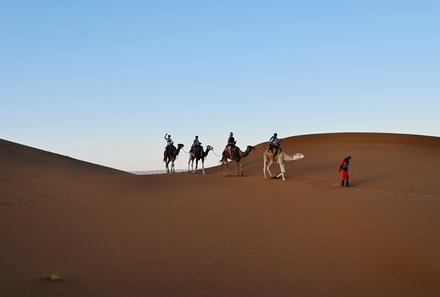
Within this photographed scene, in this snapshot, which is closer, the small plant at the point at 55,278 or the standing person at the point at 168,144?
the small plant at the point at 55,278

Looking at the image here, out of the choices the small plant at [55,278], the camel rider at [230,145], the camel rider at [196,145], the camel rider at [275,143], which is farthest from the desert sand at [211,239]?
the camel rider at [196,145]

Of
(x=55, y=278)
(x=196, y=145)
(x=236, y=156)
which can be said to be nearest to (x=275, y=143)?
(x=236, y=156)

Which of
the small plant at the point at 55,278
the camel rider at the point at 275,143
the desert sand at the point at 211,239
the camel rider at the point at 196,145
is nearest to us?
the small plant at the point at 55,278

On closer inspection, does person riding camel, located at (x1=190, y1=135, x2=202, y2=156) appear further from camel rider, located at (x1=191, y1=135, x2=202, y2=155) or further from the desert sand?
the desert sand

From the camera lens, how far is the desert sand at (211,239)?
695 cm

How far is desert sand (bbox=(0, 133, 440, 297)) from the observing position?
6.95 meters

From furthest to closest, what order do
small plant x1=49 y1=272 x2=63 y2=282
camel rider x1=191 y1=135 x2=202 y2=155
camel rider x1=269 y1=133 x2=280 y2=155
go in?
camel rider x1=191 y1=135 x2=202 y2=155 < camel rider x1=269 y1=133 x2=280 y2=155 < small plant x1=49 y1=272 x2=63 y2=282

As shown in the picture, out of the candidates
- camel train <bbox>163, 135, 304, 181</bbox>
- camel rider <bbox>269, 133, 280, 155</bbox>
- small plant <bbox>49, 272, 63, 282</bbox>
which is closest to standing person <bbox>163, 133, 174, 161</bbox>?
camel train <bbox>163, 135, 304, 181</bbox>

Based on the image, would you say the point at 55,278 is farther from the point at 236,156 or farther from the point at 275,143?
the point at 236,156

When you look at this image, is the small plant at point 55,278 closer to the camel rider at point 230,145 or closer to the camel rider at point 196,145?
the camel rider at point 230,145

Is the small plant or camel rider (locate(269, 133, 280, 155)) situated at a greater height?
camel rider (locate(269, 133, 280, 155))

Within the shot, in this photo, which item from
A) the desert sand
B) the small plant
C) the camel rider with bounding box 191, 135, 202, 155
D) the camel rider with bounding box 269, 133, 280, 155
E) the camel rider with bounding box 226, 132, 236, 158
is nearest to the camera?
the small plant

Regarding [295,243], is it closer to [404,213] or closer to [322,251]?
[322,251]

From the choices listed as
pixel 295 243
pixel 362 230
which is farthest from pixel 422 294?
pixel 362 230
